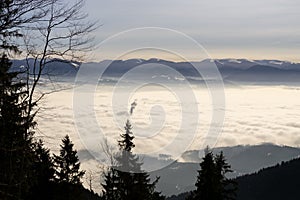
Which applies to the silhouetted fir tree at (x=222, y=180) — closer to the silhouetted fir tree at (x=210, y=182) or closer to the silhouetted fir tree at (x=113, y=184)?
the silhouetted fir tree at (x=210, y=182)

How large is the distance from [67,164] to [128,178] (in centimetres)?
1029

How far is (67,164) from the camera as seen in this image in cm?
3369

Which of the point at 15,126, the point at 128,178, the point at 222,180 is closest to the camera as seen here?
the point at 15,126

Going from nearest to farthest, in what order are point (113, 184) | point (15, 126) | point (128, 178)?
point (15, 126) < point (128, 178) < point (113, 184)

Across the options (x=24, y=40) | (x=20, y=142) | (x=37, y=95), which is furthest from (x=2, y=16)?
(x=20, y=142)

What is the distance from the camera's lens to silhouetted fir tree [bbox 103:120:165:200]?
2417 centimetres

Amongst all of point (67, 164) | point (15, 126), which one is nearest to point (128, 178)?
point (15, 126)

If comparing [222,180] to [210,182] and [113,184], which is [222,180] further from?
[113,184]

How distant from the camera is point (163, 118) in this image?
2717 cm

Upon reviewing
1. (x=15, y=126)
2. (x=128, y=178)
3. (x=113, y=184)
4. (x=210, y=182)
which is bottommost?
(x=113, y=184)

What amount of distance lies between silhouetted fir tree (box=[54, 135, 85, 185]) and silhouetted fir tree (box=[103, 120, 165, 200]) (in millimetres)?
7804

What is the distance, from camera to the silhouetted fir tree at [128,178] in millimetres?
24172

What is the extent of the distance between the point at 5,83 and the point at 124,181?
12751 mm

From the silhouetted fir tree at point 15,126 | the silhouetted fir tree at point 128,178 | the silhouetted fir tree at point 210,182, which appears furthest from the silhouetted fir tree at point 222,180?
the silhouetted fir tree at point 15,126
